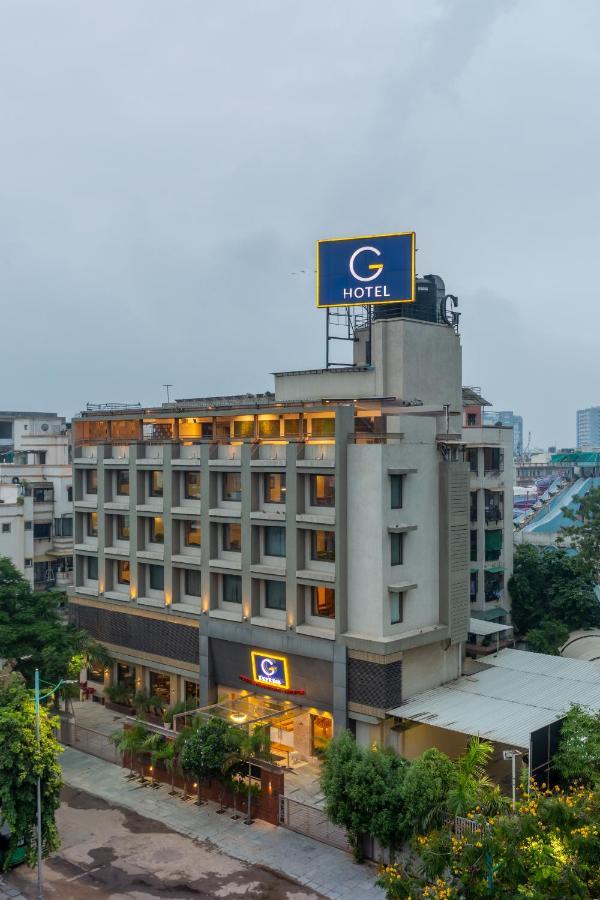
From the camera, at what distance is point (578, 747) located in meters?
38.4

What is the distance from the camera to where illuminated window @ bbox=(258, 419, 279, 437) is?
52.4m

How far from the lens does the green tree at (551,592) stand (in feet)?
238

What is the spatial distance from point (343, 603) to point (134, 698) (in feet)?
65.1

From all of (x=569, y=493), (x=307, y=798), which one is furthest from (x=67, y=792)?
(x=569, y=493)

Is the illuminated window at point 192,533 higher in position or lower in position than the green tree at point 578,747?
higher

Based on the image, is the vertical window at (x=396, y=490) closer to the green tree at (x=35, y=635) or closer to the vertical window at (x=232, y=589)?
the vertical window at (x=232, y=589)

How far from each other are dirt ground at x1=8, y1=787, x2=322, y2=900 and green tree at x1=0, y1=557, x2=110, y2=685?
10824mm

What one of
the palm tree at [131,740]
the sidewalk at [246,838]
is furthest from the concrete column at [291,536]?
the sidewalk at [246,838]

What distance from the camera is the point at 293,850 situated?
3956cm

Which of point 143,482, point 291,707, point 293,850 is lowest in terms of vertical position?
point 293,850

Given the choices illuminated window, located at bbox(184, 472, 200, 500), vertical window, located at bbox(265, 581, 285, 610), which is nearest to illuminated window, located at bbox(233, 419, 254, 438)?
illuminated window, located at bbox(184, 472, 200, 500)

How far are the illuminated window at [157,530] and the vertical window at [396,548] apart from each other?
18.5 m

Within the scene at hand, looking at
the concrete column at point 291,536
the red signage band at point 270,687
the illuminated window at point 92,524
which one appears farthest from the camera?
the illuminated window at point 92,524

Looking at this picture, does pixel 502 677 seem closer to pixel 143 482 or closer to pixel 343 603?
pixel 343 603
